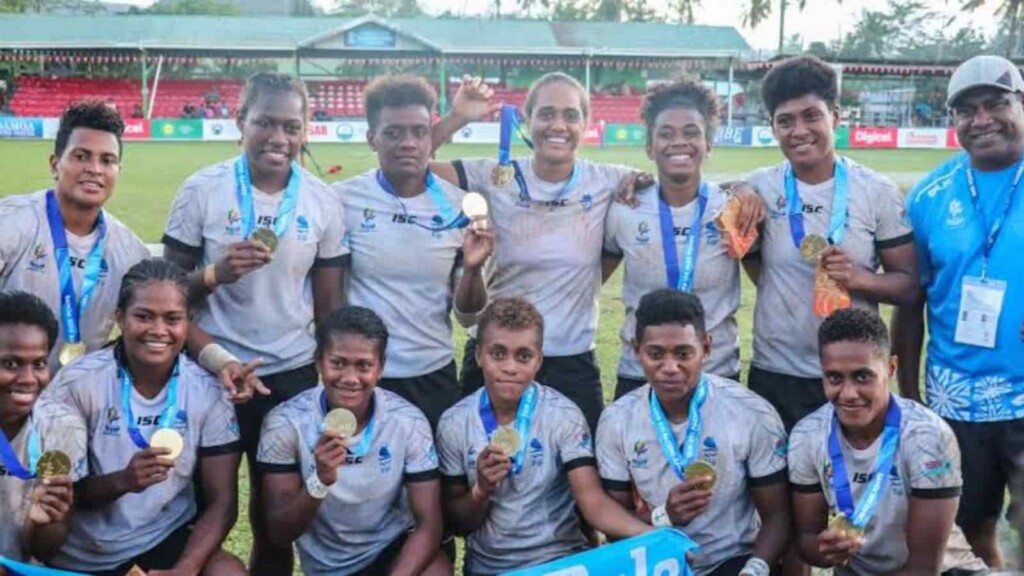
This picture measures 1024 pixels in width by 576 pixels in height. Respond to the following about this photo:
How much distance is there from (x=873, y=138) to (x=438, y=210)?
4113 cm

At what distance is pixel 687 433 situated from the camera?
4.63 metres

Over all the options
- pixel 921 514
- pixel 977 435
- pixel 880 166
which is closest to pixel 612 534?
pixel 921 514

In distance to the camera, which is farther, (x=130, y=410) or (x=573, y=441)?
(x=573, y=441)

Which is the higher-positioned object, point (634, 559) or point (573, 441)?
point (573, 441)

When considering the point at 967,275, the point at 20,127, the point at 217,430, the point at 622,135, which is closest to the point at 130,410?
the point at 217,430

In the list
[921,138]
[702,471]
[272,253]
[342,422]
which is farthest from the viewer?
[921,138]

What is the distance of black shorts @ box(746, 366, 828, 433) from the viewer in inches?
203

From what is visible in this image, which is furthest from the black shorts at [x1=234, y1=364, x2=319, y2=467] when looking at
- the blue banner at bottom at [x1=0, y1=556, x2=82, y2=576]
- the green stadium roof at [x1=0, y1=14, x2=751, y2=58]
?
the green stadium roof at [x1=0, y1=14, x2=751, y2=58]

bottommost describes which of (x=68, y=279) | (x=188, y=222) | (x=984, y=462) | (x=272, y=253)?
(x=984, y=462)

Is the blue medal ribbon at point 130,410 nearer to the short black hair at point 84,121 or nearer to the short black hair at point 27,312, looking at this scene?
the short black hair at point 27,312

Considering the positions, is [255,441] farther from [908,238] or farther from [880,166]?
[880,166]

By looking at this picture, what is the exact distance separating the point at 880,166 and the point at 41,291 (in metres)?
29.5

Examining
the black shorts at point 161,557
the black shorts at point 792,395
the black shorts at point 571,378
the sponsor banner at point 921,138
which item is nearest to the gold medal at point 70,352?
the black shorts at point 161,557

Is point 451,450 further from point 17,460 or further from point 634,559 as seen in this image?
point 17,460
